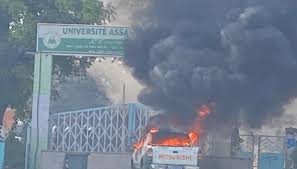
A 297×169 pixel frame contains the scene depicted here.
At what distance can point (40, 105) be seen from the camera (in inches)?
1350

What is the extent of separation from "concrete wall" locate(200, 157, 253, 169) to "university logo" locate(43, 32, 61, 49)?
6.57 m

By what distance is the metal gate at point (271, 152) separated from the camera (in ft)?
116

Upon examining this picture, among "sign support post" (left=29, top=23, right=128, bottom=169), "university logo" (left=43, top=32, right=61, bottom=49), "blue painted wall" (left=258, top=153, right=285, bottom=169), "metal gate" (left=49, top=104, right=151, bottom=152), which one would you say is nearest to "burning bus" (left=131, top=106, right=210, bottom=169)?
"metal gate" (left=49, top=104, right=151, bottom=152)

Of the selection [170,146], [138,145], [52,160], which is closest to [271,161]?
[138,145]

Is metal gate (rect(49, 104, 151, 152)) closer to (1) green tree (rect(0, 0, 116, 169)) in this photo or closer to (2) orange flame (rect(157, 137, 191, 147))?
(1) green tree (rect(0, 0, 116, 169))

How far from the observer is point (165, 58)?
33844mm

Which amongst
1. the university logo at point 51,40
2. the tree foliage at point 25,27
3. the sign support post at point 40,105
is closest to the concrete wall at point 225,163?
the sign support post at point 40,105

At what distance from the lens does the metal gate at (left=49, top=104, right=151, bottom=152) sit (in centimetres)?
3556

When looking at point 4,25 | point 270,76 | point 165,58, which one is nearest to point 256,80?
point 270,76

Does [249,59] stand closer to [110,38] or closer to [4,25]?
[110,38]

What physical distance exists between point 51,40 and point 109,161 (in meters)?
4.73

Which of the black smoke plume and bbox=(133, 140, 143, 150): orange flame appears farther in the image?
the black smoke plume

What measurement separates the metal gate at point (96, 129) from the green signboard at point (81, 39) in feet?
9.40

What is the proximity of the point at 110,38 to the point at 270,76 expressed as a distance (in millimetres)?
5733
